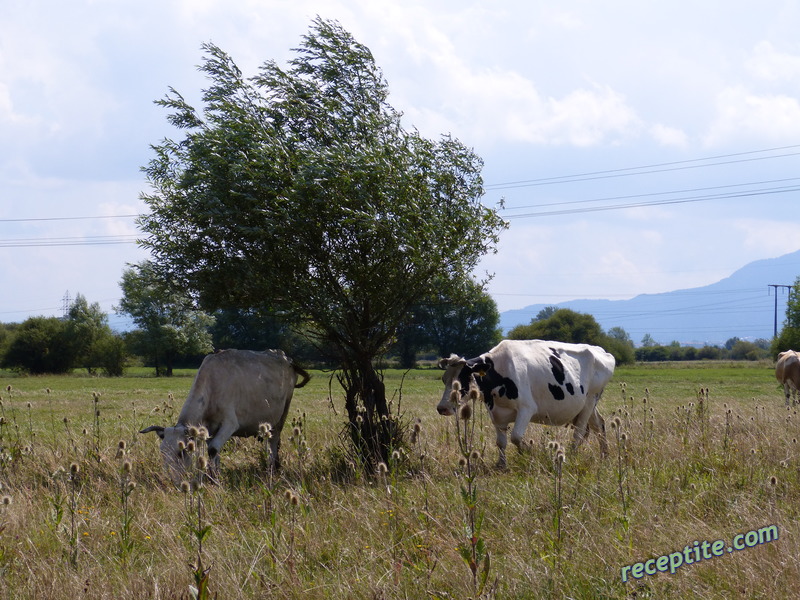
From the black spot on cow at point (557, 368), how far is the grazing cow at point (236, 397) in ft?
15.6

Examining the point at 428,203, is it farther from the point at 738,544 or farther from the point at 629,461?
the point at 738,544

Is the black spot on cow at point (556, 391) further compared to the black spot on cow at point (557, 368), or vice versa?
the black spot on cow at point (557, 368)

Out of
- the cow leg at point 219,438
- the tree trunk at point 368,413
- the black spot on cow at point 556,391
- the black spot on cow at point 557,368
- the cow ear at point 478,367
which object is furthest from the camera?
the black spot on cow at point 557,368

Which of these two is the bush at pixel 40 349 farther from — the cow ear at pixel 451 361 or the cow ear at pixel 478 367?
the cow ear at pixel 478 367

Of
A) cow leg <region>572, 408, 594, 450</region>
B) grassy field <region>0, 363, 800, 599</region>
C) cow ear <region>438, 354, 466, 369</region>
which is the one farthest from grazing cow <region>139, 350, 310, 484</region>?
cow leg <region>572, 408, 594, 450</region>

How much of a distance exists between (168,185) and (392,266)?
4072 millimetres

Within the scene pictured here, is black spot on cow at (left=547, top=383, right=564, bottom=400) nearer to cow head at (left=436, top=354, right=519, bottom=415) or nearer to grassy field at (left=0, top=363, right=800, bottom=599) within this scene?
cow head at (left=436, top=354, right=519, bottom=415)

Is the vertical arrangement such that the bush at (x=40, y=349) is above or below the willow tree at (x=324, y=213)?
below

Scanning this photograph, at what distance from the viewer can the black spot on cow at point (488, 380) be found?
1273cm

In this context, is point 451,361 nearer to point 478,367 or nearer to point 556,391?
point 478,367

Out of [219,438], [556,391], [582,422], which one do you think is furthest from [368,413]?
[582,422]

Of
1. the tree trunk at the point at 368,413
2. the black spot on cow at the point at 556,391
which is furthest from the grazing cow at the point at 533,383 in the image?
the tree trunk at the point at 368,413

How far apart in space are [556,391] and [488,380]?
1.47 meters

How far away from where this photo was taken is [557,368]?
13734 millimetres
